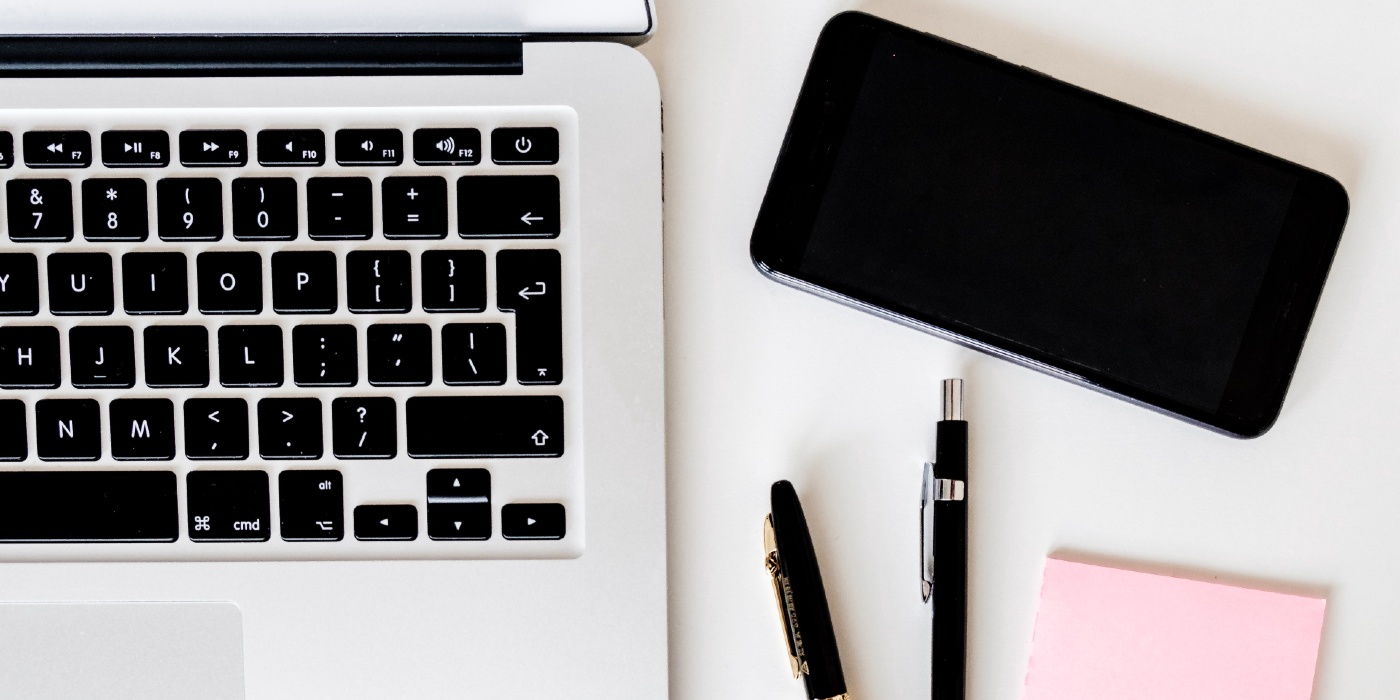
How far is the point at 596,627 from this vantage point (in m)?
0.39

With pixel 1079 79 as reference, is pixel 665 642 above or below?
below

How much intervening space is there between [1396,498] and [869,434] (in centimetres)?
25

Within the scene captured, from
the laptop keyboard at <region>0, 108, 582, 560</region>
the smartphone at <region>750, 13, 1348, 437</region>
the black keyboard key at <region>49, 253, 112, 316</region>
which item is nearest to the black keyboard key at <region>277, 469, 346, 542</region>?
the laptop keyboard at <region>0, 108, 582, 560</region>

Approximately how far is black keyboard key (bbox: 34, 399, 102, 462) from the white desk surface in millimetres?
244

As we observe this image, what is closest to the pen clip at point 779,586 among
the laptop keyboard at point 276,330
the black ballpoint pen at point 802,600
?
the black ballpoint pen at point 802,600

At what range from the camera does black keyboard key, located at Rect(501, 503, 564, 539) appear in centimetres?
39

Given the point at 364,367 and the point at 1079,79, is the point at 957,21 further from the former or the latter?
the point at 364,367

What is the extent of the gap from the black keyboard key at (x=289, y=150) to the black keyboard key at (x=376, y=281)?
1.7 inches

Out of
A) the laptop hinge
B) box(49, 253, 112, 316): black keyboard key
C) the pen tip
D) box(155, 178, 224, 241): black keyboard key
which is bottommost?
the pen tip

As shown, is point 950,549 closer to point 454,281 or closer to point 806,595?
point 806,595

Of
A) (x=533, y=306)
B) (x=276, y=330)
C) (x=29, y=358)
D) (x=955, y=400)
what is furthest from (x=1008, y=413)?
(x=29, y=358)

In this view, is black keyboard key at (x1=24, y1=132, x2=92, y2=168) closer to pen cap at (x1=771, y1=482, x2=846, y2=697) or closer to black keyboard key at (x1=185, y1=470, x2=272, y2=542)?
black keyboard key at (x1=185, y1=470, x2=272, y2=542)

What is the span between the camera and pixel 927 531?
42cm

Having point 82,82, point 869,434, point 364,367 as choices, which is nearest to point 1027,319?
point 869,434
